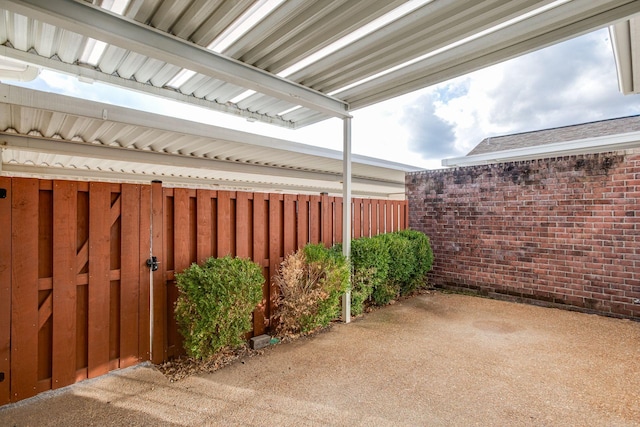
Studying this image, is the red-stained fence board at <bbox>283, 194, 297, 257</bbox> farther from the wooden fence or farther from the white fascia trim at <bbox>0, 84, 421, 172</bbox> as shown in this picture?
the white fascia trim at <bbox>0, 84, 421, 172</bbox>

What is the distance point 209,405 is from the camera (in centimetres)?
Answer: 268

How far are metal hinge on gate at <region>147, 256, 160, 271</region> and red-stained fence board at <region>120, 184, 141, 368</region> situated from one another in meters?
0.10

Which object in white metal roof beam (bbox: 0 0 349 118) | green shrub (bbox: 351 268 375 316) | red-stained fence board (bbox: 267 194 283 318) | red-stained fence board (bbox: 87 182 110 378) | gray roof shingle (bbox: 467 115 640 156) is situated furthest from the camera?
gray roof shingle (bbox: 467 115 640 156)

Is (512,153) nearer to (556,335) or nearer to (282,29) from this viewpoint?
(556,335)

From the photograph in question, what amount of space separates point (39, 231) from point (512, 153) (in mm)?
9676

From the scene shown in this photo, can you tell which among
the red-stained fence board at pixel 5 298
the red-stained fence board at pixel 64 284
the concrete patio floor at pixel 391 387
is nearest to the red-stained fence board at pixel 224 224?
the concrete patio floor at pixel 391 387

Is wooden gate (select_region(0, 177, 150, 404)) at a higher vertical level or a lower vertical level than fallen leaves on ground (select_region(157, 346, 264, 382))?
higher

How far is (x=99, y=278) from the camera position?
3100 millimetres

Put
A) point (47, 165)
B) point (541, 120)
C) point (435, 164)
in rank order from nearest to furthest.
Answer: point (47, 165) → point (435, 164) → point (541, 120)

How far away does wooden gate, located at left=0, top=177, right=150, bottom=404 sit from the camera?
2.68m

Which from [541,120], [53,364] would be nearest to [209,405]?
[53,364]

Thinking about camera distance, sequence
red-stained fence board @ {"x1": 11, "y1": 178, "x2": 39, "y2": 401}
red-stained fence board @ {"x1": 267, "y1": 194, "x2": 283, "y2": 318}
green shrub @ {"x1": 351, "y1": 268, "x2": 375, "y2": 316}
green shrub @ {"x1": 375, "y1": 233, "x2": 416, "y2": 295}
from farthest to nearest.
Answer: green shrub @ {"x1": 375, "y1": 233, "x2": 416, "y2": 295}
green shrub @ {"x1": 351, "y1": 268, "x2": 375, "y2": 316}
red-stained fence board @ {"x1": 267, "y1": 194, "x2": 283, "y2": 318}
red-stained fence board @ {"x1": 11, "y1": 178, "x2": 39, "y2": 401}

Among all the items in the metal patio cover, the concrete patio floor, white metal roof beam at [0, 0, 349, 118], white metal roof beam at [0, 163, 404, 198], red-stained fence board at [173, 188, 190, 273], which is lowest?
the concrete patio floor

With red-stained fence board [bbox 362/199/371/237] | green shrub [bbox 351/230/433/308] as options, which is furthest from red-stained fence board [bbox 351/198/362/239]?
green shrub [bbox 351/230/433/308]
